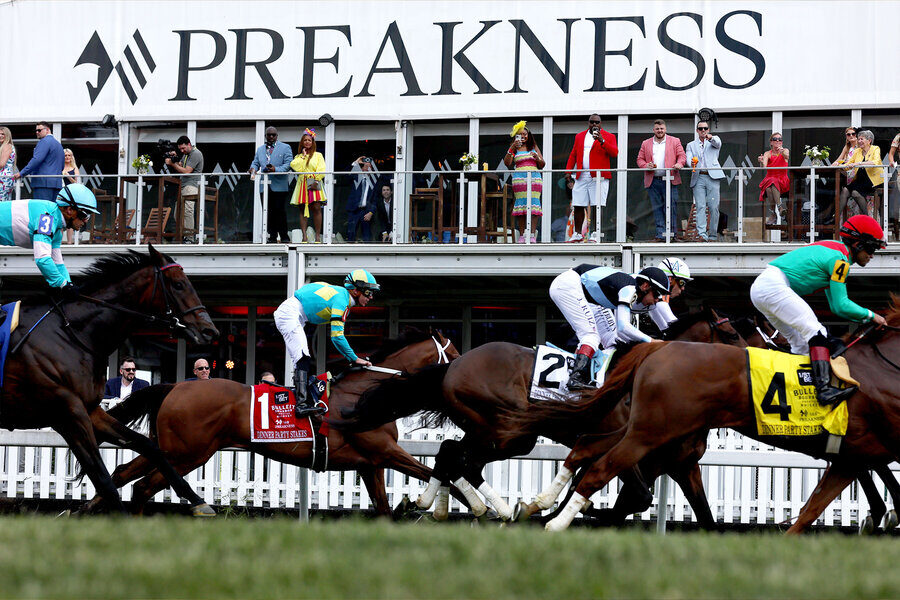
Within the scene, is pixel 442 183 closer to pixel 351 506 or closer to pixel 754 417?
pixel 351 506

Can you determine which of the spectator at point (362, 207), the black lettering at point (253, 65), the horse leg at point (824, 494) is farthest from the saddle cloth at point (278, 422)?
the black lettering at point (253, 65)

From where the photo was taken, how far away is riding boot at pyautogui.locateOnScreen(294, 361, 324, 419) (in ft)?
31.0

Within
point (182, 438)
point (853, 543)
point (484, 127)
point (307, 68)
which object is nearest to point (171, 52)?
point (307, 68)

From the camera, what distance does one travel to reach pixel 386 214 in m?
16.2

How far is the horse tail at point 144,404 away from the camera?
9.62 meters

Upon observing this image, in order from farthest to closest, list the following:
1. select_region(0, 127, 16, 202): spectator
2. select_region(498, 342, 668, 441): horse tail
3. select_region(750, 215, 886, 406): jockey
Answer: select_region(0, 127, 16, 202): spectator < select_region(498, 342, 668, 441): horse tail < select_region(750, 215, 886, 406): jockey

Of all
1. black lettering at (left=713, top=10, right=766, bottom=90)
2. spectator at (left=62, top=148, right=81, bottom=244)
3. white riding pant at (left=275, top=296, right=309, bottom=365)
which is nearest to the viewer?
white riding pant at (left=275, top=296, right=309, bottom=365)

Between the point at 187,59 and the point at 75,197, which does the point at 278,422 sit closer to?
the point at 75,197

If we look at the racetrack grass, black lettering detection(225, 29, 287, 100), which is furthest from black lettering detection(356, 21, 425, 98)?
the racetrack grass

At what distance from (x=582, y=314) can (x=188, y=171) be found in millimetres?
8602

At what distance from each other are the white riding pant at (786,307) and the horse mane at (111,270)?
4.37 m

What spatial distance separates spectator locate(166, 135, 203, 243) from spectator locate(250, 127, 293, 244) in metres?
0.75

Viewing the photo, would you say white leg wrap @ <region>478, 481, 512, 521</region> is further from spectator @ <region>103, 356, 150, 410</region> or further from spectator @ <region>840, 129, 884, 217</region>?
spectator @ <region>840, 129, 884, 217</region>

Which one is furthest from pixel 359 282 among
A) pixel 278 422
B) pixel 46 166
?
pixel 46 166
